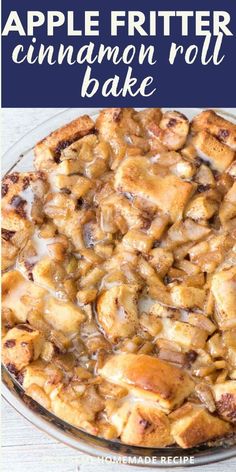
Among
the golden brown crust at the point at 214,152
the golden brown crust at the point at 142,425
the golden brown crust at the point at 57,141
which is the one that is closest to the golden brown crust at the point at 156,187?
the golden brown crust at the point at 214,152

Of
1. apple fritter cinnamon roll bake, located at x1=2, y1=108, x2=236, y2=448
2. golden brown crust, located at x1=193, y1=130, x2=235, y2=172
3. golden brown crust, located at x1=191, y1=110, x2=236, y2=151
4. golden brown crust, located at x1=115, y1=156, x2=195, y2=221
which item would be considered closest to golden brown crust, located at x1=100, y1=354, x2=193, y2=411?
apple fritter cinnamon roll bake, located at x1=2, y1=108, x2=236, y2=448

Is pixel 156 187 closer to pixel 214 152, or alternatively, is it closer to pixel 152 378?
pixel 214 152

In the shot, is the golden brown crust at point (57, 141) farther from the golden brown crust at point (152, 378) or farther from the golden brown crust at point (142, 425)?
the golden brown crust at point (142, 425)

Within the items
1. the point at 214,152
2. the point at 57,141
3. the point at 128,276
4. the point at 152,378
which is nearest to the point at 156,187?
the point at 214,152

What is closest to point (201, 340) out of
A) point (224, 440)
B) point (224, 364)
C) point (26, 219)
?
point (224, 364)

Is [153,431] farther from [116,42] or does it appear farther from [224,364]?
[116,42]
